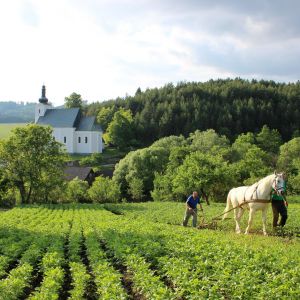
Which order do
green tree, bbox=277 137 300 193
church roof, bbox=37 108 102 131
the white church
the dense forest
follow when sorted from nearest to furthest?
green tree, bbox=277 137 300 193
the white church
church roof, bbox=37 108 102 131
the dense forest

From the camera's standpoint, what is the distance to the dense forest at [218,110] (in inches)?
4722

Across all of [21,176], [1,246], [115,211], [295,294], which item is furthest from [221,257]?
[21,176]

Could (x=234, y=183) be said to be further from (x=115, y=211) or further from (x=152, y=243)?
(x=152, y=243)

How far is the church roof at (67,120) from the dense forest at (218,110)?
1410 cm

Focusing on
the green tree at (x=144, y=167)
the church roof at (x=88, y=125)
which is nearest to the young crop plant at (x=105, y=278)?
the green tree at (x=144, y=167)

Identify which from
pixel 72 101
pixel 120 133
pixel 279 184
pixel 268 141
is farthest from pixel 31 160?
pixel 72 101

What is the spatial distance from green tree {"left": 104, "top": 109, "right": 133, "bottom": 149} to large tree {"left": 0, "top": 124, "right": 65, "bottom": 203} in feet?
193

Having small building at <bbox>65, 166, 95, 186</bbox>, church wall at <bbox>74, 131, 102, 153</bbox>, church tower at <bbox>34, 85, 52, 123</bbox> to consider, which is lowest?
small building at <bbox>65, 166, 95, 186</bbox>

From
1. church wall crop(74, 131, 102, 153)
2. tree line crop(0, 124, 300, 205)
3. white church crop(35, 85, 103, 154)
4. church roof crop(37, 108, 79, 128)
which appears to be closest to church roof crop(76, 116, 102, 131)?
white church crop(35, 85, 103, 154)

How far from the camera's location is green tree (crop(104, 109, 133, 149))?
113 m

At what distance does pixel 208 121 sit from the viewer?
120750 millimetres

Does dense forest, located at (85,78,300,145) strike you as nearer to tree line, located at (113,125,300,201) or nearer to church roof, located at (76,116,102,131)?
church roof, located at (76,116,102,131)

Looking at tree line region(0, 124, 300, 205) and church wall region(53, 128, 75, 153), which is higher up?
church wall region(53, 128, 75, 153)

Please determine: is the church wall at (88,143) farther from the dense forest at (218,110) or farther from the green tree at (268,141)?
the green tree at (268,141)
